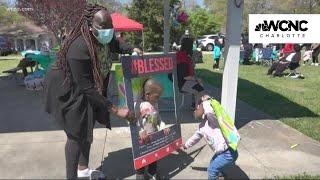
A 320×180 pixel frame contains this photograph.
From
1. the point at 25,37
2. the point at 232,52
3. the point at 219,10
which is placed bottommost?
the point at 25,37

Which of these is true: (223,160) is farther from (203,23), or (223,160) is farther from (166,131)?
(203,23)

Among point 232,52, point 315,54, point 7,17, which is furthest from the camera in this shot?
point 7,17

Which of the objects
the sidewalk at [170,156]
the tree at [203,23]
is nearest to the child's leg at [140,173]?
the sidewalk at [170,156]

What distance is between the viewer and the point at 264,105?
10.3 m

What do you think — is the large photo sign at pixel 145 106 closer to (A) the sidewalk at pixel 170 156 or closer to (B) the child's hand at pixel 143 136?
(B) the child's hand at pixel 143 136

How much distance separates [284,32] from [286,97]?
→ 196 inches

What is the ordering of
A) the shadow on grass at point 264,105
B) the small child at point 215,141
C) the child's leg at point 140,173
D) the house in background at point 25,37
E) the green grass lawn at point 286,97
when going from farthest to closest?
the house in background at point 25,37 < the shadow on grass at point 264,105 < the green grass lawn at point 286,97 < the child's leg at point 140,173 < the small child at point 215,141

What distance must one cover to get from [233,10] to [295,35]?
0.96 m

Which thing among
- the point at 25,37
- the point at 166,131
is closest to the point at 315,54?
the point at 166,131

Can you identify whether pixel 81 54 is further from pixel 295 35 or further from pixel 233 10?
pixel 295 35

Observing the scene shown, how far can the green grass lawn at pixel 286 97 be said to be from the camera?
855 cm

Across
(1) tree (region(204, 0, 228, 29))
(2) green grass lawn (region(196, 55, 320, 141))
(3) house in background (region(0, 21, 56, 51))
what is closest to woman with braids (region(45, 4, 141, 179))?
(2) green grass lawn (region(196, 55, 320, 141))

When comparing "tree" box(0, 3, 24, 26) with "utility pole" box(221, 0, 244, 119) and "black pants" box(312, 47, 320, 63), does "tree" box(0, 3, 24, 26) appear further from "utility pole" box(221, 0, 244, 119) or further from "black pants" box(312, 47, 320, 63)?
"utility pole" box(221, 0, 244, 119)

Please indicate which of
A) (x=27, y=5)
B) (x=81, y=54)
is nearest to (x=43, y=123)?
(x=81, y=54)
